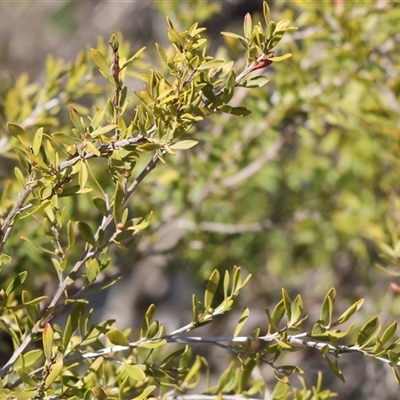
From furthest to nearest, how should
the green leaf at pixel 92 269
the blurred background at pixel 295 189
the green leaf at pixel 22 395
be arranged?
the blurred background at pixel 295 189 < the green leaf at pixel 92 269 < the green leaf at pixel 22 395

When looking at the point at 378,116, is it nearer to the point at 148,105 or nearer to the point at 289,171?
the point at 289,171

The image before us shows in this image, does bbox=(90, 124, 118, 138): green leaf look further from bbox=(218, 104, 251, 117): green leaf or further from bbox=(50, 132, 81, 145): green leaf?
bbox=(218, 104, 251, 117): green leaf

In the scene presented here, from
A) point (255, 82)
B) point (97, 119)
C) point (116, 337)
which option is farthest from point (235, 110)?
point (116, 337)

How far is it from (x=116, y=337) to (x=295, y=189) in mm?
1203

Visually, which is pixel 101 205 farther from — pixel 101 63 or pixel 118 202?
pixel 101 63

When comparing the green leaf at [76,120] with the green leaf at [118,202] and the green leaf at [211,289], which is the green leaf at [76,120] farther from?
the green leaf at [211,289]

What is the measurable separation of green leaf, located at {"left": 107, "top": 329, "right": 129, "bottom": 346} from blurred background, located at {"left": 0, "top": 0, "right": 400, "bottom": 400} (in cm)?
42

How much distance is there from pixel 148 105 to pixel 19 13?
443 centimetres

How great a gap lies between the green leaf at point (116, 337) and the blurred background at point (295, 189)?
42 cm

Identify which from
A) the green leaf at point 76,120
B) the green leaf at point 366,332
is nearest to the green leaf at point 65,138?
the green leaf at point 76,120

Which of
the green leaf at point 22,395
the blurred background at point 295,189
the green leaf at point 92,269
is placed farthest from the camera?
the blurred background at point 295,189

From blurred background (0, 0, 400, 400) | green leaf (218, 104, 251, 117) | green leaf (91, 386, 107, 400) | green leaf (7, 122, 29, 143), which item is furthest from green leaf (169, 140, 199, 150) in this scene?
blurred background (0, 0, 400, 400)

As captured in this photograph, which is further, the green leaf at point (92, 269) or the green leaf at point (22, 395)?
the green leaf at point (92, 269)

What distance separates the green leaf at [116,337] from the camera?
631 mm
